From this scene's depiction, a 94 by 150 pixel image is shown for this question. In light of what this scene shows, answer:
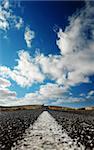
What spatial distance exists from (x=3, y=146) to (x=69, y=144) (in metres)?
3.36

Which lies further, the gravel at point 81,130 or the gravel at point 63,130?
the gravel at point 81,130

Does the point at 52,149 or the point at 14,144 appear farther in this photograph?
the point at 14,144

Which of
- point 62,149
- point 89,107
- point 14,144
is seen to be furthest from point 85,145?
point 89,107

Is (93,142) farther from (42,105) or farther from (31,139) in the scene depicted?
(42,105)

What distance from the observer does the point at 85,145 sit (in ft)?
39.4

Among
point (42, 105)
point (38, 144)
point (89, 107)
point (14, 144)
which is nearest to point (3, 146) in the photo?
point (14, 144)

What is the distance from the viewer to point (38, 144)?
473 inches

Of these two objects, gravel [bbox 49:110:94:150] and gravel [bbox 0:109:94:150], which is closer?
gravel [bbox 0:109:94:150]

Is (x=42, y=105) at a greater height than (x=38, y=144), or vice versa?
(x=42, y=105)

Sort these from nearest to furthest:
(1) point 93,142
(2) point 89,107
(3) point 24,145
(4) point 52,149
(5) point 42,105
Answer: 1. (4) point 52,149
2. (3) point 24,145
3. (1) point 93,142
4. (2) point 89,107
5. (5) point 42,105

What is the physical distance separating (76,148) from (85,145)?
108 centimetres

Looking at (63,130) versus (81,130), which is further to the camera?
(81,130)

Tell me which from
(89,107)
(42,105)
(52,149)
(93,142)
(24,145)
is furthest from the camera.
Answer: (42,105)

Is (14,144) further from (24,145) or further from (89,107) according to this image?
(89,107)
